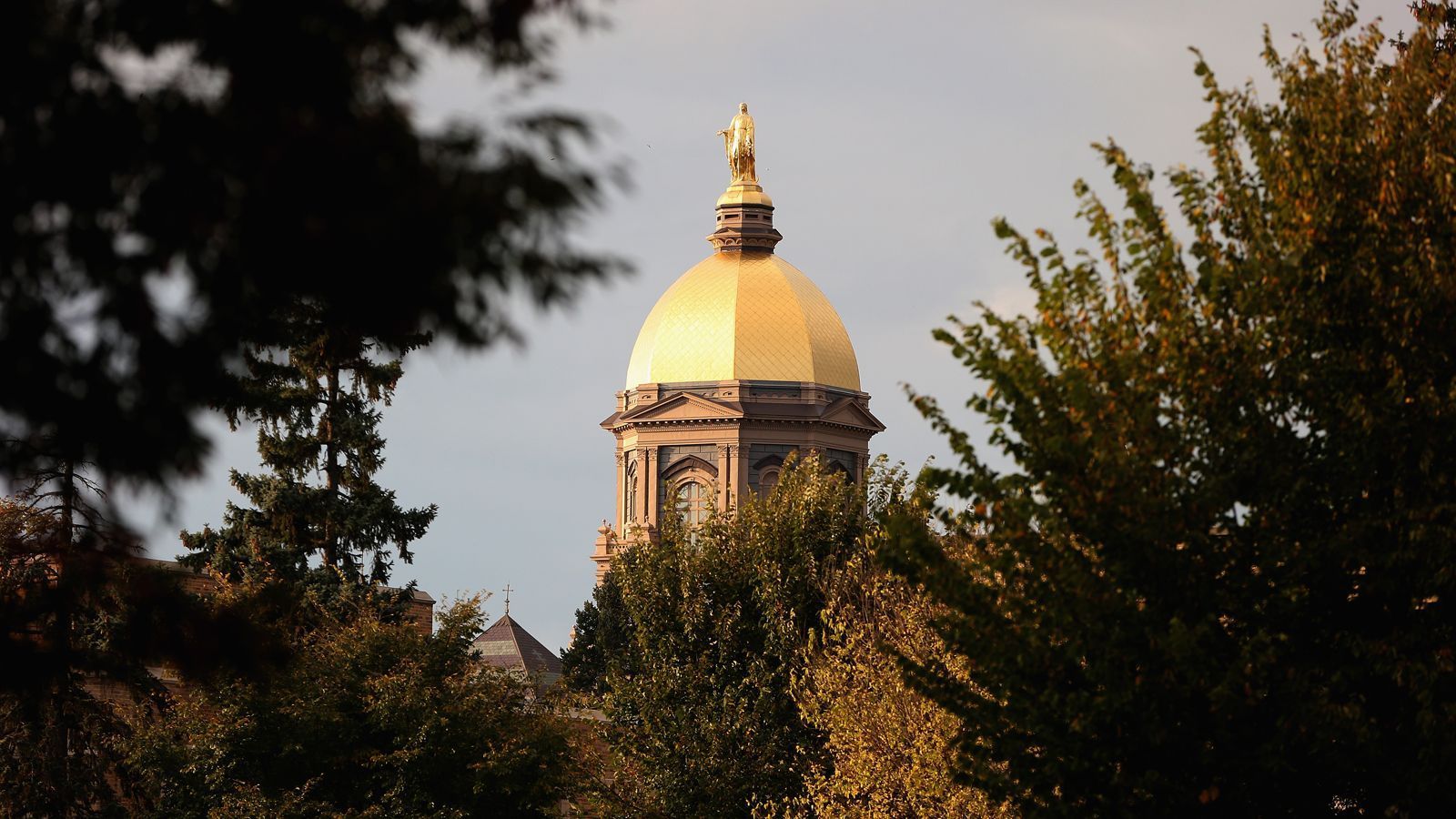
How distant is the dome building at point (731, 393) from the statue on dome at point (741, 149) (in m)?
0.32

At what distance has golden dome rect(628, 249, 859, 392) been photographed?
106 metres

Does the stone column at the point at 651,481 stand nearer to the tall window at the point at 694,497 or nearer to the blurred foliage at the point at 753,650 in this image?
the tall window at the point at 694,497

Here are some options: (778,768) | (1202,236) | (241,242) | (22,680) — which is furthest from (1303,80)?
(778,768)

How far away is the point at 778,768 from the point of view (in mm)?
48781

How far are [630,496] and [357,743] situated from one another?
Answer: 64.3 meters

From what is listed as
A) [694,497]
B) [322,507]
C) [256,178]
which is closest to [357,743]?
[322,507]

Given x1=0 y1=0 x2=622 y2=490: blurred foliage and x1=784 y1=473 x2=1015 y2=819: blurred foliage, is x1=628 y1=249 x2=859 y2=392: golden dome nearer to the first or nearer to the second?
x1=784 y1=473 x2=1015 y2=819: blurred foliage

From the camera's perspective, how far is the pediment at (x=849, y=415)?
10400cm

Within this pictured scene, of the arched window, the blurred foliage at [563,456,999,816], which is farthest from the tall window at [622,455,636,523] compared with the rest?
the blurred foliage at [563,456,999,816]

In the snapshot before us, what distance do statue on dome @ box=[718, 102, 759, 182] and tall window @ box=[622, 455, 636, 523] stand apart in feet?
50.8

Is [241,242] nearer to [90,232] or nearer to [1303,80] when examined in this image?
[90,232]

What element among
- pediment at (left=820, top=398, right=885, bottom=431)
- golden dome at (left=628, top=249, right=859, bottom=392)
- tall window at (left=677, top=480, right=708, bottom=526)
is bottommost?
tall window at (left=677, top=480, right=708, bottom=526)

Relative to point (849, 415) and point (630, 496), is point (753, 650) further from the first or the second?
point (630, 496)

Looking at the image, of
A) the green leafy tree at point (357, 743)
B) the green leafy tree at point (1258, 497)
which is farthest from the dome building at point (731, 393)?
the green leafy tree at point (1258, 497)
